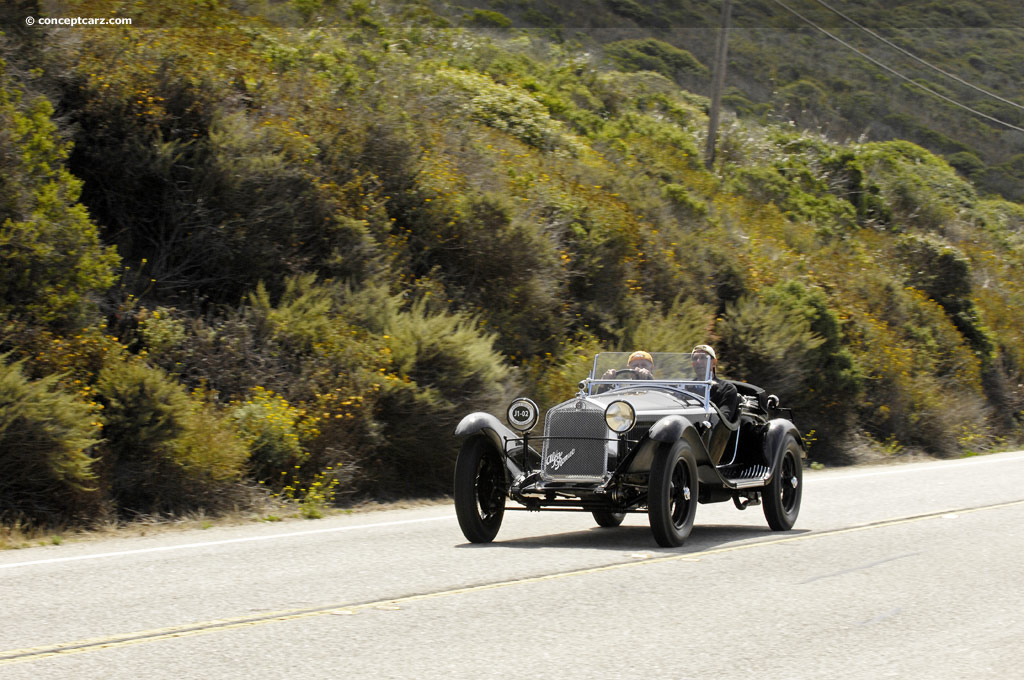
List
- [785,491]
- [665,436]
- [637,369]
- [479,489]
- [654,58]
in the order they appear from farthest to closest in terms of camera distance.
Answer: [654,58]
[785,491]
[637,369]
[479,489]
[665,436]

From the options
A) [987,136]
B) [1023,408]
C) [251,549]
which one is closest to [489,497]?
[251,549]

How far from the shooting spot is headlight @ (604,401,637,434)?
923cm

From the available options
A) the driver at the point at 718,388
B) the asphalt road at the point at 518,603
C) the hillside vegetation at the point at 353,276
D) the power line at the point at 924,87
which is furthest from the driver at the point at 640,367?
the power line at the point at 924,87

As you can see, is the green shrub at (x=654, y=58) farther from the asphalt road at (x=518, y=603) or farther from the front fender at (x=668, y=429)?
the front fender at (x=668, y=429)

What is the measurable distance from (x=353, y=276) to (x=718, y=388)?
6.94 meters

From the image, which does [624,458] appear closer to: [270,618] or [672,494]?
[672,494]

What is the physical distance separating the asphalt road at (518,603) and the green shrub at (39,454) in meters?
1.05

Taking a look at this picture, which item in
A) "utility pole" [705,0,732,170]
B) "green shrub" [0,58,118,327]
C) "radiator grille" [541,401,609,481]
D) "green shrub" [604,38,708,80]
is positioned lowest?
A: "radiator grille" [541,401,609,481]

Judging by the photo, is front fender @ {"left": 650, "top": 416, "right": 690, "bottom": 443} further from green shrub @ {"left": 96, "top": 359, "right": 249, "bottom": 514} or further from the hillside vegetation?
green shrub @ {"left": 96, "top": 359, "right": 249, "bottom": 514}

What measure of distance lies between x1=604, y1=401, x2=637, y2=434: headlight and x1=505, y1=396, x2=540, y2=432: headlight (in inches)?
28.9

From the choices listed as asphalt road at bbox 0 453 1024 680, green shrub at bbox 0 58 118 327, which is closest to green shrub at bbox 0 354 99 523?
asphalt road at bbox 0 453 1024 680

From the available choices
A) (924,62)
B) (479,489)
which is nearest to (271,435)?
(479,489)

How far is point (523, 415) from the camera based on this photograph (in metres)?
9.84

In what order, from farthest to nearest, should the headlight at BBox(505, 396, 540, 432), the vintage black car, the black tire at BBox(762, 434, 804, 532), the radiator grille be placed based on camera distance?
the black tire at BBox(762, 434, 804, 532)
the headlight at BBox(505, 396, 540, 432)
the radiator grille
the vintage black car
